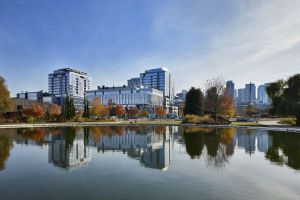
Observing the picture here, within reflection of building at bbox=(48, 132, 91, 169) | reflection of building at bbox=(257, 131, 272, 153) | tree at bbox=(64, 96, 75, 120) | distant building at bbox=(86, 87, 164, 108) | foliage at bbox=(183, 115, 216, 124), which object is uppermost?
distant building at bbox=(86, 87, 164, 108)

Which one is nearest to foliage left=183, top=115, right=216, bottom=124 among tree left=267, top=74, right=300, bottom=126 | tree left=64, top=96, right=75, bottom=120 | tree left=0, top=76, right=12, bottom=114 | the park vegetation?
the park vegetation

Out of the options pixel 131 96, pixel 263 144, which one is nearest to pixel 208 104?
pixel 263 144

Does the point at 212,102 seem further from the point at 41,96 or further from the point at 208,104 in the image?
the point at 41,96

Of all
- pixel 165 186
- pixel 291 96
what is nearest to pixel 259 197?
pixel 165 186

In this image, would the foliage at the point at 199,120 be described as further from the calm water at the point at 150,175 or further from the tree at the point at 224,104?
the calm water at the point at 150,175

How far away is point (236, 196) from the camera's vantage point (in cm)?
945

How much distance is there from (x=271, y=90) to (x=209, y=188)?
49496mm

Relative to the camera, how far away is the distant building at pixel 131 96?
17475cm

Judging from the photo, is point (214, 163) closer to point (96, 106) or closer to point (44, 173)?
point (44, 173)

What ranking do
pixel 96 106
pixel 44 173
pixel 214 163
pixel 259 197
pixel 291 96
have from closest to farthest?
1. pixel 259 197
2. pixel 44 173
3. pixel 214 163
4. pixel 291 96
5. pixel 96 106

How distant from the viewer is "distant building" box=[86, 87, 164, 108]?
573 feet

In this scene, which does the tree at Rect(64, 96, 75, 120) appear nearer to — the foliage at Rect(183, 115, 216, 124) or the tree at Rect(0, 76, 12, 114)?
the tree at Rect(0, 76, 12, 114)

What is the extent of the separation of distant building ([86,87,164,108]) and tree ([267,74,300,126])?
124937mm

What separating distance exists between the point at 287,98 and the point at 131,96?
5453 inches
